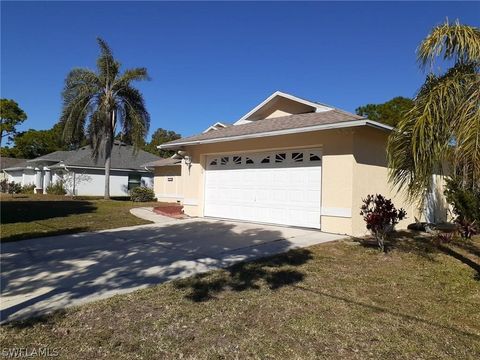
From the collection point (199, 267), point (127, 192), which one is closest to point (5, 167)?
point (127, 192)

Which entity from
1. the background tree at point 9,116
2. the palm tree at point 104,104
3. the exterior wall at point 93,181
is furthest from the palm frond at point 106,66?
the background tree at point 9,116

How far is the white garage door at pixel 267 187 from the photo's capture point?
38.5 feet

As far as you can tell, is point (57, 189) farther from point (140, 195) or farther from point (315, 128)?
point (315, 128)

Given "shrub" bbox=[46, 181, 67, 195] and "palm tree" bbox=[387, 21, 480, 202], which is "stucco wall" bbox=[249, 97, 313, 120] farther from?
"shrub" bbox=[46, 181, 67, 195]

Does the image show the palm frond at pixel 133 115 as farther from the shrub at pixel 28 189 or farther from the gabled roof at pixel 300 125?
the shrub at pixel 28 189

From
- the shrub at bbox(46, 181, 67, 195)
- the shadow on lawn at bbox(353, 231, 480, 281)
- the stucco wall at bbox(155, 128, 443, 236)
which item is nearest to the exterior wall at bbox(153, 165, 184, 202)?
the shrub at bbox(46, 181, 67, 195)

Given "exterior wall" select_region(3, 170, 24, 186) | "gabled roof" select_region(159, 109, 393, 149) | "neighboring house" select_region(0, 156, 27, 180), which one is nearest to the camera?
"gabled roof" select_region(159, 109, 393, 149)

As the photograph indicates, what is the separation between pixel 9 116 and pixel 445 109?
196 ft

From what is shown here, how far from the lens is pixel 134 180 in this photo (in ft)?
112

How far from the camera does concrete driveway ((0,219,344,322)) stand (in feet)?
17.9

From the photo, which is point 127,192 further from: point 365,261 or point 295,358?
point 295,358

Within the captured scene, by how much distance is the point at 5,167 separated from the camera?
4725cm

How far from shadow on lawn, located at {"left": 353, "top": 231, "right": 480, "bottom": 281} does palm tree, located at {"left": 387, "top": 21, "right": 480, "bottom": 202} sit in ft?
7.98

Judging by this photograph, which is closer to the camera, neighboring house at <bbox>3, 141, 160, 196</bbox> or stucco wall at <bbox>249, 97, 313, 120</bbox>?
stucco wall at <bbox>249, 97, 313, 120</bbox>
